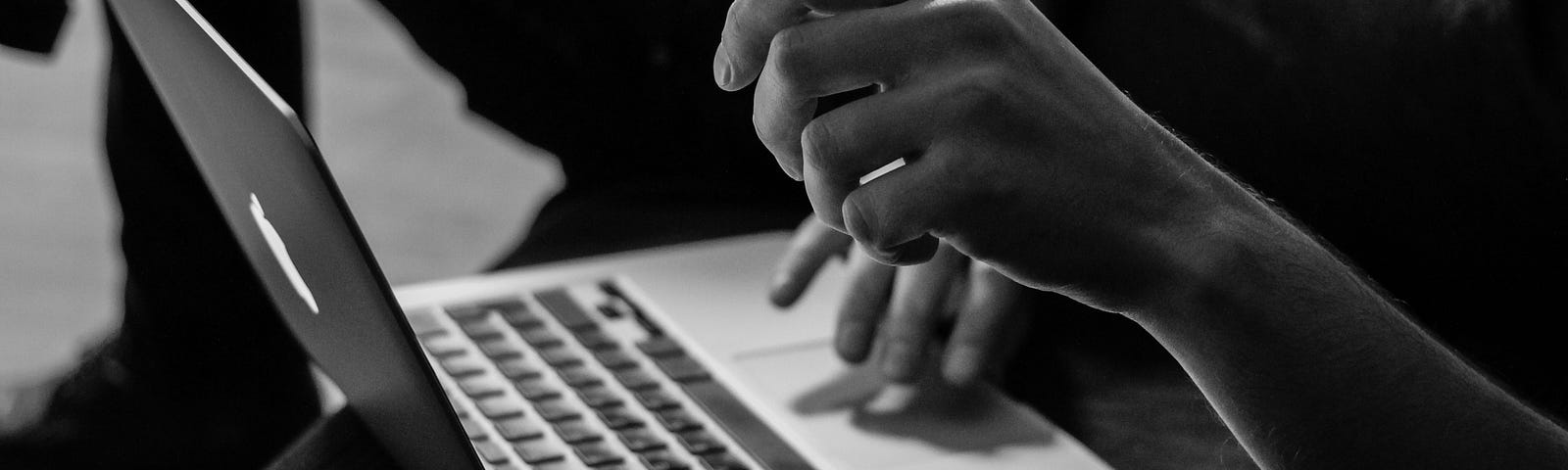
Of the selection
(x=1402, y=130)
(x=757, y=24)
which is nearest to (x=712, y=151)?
(x=1402, y=130)

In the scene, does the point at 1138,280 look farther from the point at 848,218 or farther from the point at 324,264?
the point at 324,264

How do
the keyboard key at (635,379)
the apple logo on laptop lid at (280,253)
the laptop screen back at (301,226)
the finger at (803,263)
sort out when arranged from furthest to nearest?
the finger at (803,263), the keyboard key at (635,379), the apple logo on laptop lid at (280,253), the laptop screen back at (301,226)

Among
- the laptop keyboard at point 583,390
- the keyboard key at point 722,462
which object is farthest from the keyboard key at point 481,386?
the keyboard key at point 722,462

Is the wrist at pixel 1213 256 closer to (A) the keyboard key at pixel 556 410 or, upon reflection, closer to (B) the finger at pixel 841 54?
(B) the finger at pixel 841 54

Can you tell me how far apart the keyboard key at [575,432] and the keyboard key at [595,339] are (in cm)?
9

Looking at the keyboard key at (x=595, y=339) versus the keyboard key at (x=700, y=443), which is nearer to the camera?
the keyboard key at (x=700, y=443)

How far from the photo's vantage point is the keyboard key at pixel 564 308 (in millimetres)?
752

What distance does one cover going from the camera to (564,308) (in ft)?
2.52

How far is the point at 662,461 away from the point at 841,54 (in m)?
0.24

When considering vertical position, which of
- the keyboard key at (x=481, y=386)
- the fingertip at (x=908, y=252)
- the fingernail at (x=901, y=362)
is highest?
the fingertip at (x=908, y=252)

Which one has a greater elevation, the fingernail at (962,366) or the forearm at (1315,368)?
the forearm at (1315,368)

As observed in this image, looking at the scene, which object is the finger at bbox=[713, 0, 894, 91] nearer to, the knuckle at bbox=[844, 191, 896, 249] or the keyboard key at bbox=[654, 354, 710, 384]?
the knuckle at bbox=[844, 191, 896, 249]

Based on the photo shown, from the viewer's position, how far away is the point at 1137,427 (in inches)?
28.1

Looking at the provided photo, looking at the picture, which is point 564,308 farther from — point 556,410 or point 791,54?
point 791,54
